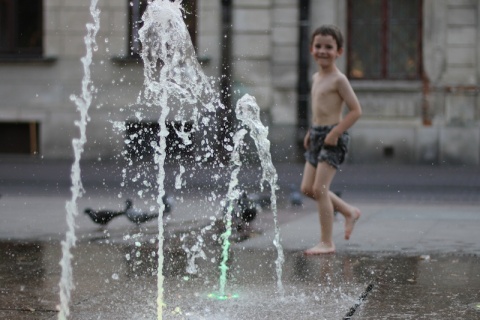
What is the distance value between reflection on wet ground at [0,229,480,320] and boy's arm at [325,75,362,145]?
761 millimetres

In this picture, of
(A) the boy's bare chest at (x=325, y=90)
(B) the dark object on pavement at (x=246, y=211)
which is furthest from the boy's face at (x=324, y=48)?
(B) the dark object on pavement at (x=246, y=211)

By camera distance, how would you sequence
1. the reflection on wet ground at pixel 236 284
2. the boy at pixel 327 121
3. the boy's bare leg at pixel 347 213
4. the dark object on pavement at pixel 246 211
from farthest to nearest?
1. the dark object on pavement at pixel 246 211
2. the boy's bare leg at pixel 347 213
3. the boy at pixel 327 121
4. the reflection on wet ground at pixel 236 284

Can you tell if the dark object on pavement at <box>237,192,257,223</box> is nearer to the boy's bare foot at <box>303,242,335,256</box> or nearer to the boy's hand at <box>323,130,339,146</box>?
the boy's bare foot at <box>303,242,335,256</box>

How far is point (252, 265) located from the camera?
21.3ft

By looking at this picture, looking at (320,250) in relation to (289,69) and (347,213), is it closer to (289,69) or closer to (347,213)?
(347,213)

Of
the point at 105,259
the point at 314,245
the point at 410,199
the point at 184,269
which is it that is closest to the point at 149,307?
the point at 184,269

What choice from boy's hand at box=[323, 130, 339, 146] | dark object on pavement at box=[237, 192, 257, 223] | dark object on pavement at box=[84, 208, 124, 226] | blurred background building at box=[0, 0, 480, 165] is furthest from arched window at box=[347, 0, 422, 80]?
boy's hand at box=[323, 130, 339, 146]

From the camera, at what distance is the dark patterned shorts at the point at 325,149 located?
23.2 ft

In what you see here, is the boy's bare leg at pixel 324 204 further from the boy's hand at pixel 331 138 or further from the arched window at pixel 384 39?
the arched window at pixel 384 39

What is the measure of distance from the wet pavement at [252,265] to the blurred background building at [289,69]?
22.5ft

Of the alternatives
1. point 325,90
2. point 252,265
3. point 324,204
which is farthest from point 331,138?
point 252,265

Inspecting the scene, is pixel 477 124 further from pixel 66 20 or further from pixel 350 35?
pixel 66 20

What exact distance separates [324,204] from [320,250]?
32 cm

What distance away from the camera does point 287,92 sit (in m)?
18.7
